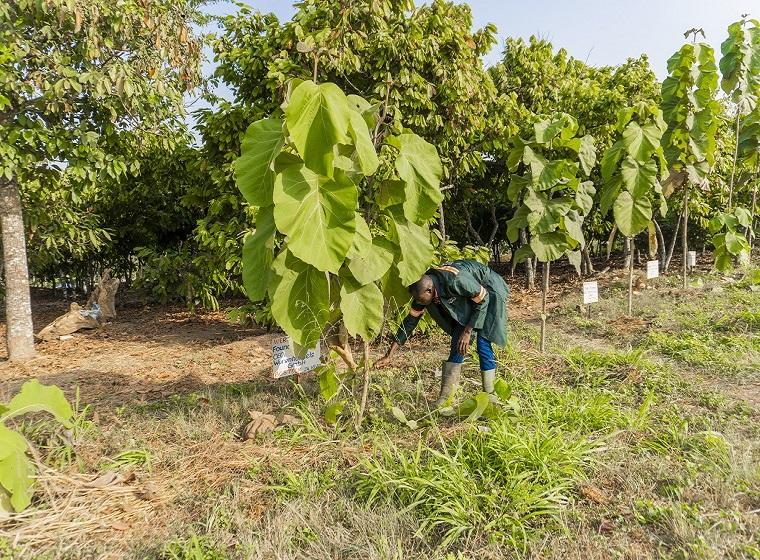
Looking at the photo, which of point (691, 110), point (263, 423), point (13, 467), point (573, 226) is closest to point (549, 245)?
point (573, 226)

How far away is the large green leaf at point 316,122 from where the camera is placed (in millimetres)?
1773

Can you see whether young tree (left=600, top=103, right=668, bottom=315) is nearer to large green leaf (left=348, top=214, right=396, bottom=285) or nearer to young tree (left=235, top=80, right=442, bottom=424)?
young tree (left=235, top=80, right=442, bottom=424)

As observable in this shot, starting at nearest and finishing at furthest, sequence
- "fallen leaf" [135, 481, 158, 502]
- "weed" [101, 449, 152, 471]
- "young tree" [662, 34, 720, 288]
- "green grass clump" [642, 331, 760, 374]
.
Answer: "fallen leaf" [135, 481, 158, 502], "weed" [101, 449, 152, 471], "green grass clump" [642, 331, 760, 374], "young tree" [662, 34, 720, 288]

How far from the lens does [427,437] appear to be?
8.27 feet

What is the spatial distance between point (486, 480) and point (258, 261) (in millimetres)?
1417

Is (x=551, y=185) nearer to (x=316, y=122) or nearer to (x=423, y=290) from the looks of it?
(x=423, y=290)

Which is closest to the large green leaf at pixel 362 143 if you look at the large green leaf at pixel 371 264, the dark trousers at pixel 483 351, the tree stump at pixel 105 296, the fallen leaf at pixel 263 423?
the large green leaf at pixel 371 264

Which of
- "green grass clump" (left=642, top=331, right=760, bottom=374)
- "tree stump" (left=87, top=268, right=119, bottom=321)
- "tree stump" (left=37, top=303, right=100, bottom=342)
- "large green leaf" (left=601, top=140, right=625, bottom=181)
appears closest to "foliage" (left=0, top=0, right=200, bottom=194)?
"tree stump" (left=37, top=303, right=100, bottom=342)

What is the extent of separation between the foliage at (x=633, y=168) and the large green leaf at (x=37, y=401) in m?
4.76

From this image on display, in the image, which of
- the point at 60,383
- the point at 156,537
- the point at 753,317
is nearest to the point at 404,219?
the point at 156,537

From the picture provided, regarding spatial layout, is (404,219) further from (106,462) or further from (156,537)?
(106,462)

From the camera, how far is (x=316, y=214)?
1.98 metres

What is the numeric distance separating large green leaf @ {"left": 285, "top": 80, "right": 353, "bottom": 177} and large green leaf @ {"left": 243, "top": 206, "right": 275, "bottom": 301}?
0.49m

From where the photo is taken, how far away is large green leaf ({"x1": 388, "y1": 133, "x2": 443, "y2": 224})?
7.57 ft
